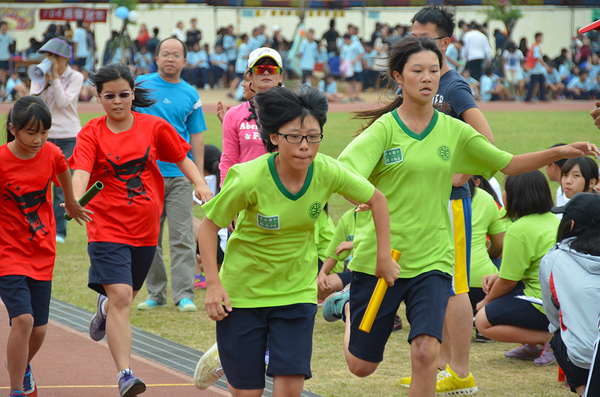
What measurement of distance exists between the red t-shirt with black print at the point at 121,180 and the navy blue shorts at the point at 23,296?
1.53 ft

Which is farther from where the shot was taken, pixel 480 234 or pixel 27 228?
pixel 480 234

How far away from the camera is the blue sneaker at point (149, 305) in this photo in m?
6.62

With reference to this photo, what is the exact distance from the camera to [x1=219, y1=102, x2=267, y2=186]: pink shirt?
5.37 m

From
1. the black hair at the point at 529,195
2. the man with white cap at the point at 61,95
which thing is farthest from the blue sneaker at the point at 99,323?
the man with white cap at the point at 61,95

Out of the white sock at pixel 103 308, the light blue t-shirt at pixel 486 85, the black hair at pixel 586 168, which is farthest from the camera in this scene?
the light blue t-shirt at pixel 486 85

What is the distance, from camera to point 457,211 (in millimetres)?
4438

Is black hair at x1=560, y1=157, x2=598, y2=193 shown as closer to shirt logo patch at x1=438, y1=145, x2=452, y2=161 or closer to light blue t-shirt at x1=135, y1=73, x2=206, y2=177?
shirt logo patch at x1=438, y1=145, x2=452, y2=161

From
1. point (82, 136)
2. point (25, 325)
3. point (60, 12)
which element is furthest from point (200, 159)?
point (60, 12)

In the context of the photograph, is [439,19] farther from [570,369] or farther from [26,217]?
[26,217]

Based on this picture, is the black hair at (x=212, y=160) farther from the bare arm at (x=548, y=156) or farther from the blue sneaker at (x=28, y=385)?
the bare arm at (x=548, y=156)

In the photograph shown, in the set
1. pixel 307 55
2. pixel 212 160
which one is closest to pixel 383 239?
pixel 212 160

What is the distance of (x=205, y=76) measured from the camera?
27.3 m

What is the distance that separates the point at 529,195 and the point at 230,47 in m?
23.5

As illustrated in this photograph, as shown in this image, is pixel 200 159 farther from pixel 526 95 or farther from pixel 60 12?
pixel 60 12
